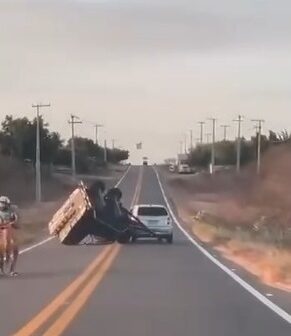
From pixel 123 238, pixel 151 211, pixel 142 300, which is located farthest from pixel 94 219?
pixel 142 300

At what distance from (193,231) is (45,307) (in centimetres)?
4220

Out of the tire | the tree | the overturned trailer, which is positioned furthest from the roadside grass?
the tree

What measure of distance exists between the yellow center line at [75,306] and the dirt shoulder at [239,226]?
13.3 feet

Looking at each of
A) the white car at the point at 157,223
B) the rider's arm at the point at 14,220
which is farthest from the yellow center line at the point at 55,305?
the white car at the point at 157,223

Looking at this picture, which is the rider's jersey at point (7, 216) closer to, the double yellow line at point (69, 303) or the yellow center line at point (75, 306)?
the double yellow line at point (69, 303)

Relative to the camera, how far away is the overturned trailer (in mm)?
43906

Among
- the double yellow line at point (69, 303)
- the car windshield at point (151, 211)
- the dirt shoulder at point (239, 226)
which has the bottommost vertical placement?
the dirt shoulder at point (239, 226)

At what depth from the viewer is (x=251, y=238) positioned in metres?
48.5

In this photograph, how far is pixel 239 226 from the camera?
217 feet

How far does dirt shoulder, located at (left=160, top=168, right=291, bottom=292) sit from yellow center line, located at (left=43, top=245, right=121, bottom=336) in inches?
160

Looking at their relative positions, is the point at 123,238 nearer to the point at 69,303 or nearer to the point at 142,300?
the point at 142,300

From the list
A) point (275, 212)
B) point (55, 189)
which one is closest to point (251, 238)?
point (275, 212)

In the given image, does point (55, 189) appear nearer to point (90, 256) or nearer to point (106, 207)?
point (106, 207)

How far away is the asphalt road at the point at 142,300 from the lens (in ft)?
52.6
